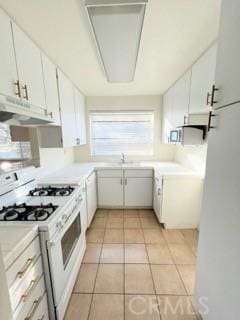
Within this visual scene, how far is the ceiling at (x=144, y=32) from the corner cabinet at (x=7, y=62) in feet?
0.33

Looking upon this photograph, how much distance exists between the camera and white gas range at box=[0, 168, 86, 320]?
1.18 m

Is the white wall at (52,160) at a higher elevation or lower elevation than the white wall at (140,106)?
lower

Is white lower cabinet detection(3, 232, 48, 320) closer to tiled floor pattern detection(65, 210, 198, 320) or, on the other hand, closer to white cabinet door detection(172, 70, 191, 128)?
tiled floor pattern detection(65, 210, 198, 320)

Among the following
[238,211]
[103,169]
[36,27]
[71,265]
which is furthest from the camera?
[103,169]

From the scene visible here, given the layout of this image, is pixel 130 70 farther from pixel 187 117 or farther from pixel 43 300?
pixel 43 300

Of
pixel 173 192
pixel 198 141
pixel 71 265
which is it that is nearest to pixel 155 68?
pixel 198 141

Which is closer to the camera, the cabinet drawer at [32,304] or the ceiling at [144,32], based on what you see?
the cabinet drawer at [32,304]

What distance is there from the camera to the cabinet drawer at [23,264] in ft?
2.79

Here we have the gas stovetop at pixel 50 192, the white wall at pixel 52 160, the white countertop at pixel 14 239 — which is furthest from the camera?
the white wall at pixel 52 160

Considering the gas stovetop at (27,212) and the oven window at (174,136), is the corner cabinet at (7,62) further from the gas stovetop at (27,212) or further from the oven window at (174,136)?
the oven window at (174,136)

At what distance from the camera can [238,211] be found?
87cm

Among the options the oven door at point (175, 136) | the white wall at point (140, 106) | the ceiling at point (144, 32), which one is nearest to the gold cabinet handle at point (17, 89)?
the ceiling at point (144, 32)

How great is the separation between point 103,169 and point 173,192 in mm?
1292

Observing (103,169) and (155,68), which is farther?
(103,169)
